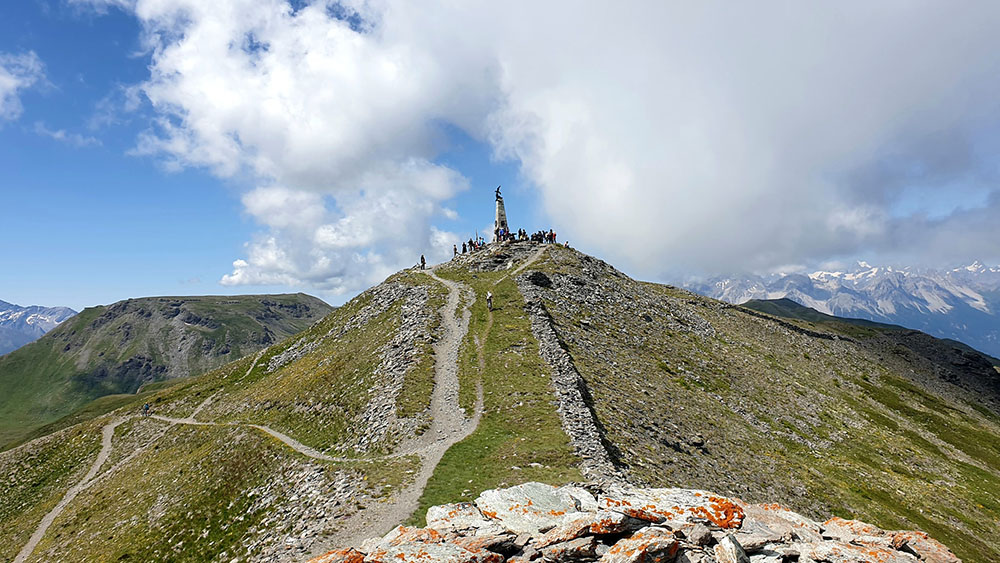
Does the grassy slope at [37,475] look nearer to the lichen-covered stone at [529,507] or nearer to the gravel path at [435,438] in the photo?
the gravel path at [435,438]

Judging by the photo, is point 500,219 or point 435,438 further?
point 500,219

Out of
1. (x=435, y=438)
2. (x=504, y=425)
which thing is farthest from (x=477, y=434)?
(x=435, y=438)

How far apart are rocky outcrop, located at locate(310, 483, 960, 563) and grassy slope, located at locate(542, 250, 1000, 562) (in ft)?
50.7

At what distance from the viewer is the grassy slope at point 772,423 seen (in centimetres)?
4303

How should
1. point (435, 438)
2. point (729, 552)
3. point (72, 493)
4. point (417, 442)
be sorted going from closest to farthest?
point (729, 552) < point (417, 442) < point (435, 438) < point (72, 493)

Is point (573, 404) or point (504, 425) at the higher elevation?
point (573, 404)

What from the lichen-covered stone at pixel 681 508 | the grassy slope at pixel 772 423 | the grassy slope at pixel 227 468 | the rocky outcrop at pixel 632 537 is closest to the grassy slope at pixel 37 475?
the grassy slope at pixel 227 468

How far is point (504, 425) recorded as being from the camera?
3706 centimetres

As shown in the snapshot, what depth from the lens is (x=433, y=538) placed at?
14516 mm

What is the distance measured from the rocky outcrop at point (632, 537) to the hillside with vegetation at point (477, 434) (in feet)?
29.1

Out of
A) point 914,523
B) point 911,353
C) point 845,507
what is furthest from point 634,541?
point 911,353

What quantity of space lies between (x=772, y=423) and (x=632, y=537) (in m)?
62.5

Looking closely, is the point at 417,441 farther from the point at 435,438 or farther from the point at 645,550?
the point at 645,550

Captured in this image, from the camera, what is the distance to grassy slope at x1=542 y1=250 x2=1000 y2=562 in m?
43.0
